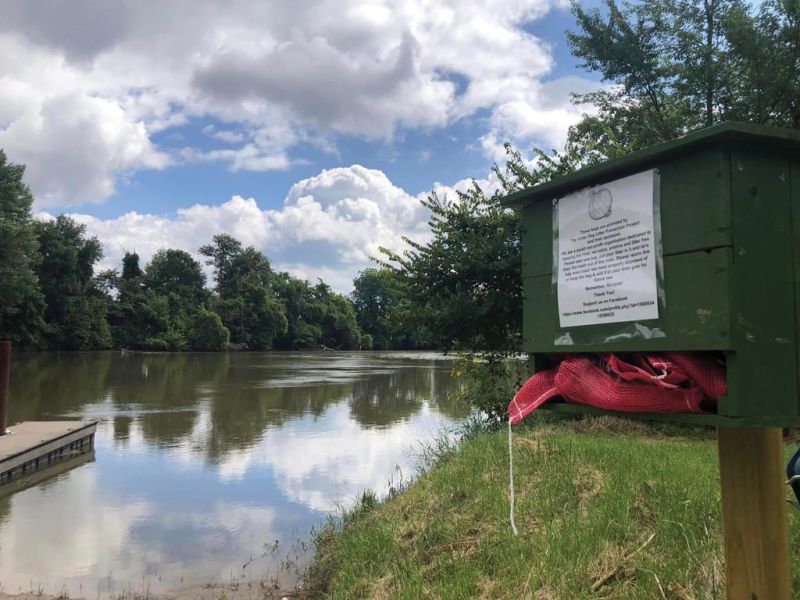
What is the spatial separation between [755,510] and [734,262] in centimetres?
86

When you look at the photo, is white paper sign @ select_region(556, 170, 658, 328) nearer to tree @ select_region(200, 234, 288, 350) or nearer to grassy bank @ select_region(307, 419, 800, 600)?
grassy bank @ select_region(307, 419, 800, 600)

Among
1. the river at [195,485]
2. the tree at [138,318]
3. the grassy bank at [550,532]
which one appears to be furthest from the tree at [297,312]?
the grassy bank at [550,532]

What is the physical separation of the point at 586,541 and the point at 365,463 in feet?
26.2

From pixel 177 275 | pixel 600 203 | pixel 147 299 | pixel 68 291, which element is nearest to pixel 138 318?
pixel 147 299

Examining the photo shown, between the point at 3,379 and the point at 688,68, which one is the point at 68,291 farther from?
the point at 688,68

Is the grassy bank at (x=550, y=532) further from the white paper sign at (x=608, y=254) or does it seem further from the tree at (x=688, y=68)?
the tree at (x=688, y=68)

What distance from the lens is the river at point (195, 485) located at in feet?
22.1

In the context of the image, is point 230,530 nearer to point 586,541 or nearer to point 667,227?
point 586,541

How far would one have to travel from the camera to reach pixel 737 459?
2.04 meters

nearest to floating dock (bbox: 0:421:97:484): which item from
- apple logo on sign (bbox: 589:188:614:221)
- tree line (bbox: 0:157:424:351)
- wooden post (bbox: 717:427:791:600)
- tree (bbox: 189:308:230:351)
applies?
apple logo on sign (bbox: 589:188:614:221)

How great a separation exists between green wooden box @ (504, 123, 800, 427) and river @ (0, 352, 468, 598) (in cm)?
551

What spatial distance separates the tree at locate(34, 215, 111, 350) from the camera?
5781 cm

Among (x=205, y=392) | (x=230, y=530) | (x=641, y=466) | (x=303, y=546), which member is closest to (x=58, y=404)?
(x=205, y=392)

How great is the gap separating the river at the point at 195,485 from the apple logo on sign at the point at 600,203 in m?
5.40
